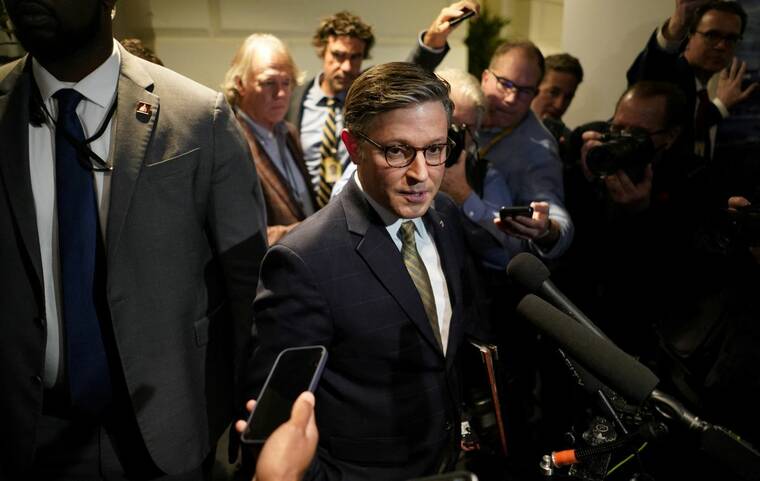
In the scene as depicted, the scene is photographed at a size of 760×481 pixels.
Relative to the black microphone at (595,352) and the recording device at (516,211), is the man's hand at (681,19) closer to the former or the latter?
the recording device at (516,211)

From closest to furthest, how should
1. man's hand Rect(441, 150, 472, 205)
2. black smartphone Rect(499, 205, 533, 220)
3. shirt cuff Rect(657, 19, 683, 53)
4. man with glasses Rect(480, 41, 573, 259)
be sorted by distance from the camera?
black smartphone Rect(499, 205, 533, 220)
man's hand Rect(441, 150, 472, 205)
man with glasses Rect(480, 41, 573, 259)
shirt cuff Rect(657, 19, 683, 53)

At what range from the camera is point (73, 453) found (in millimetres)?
1233

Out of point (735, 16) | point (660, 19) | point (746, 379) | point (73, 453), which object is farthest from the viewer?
point (660, 19)

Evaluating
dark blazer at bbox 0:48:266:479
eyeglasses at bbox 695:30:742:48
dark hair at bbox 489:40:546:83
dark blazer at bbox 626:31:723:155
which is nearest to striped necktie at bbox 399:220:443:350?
dark blazer at bbox 0:48:266:479

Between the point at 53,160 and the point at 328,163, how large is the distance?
163 centimetres

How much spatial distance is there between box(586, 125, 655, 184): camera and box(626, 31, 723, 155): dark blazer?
1.21 feet

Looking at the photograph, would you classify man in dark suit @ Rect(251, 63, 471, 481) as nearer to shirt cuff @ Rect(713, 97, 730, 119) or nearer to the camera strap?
the camera strap

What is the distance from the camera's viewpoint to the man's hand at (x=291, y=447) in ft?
2.01

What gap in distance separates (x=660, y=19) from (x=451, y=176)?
5.04 feet

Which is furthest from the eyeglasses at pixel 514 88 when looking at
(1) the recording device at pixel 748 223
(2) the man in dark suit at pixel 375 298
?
(2) the man in dark suit at pixel 375 298

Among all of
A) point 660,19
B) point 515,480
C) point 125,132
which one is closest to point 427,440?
point 515,480

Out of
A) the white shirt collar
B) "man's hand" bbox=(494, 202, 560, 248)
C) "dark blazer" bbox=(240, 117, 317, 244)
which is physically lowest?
"dark blazer" bbox=(240, 117, 317, 244)

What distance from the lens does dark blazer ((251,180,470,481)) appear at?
1.04 m

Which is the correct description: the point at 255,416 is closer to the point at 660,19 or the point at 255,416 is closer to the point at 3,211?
the point at 3,211
